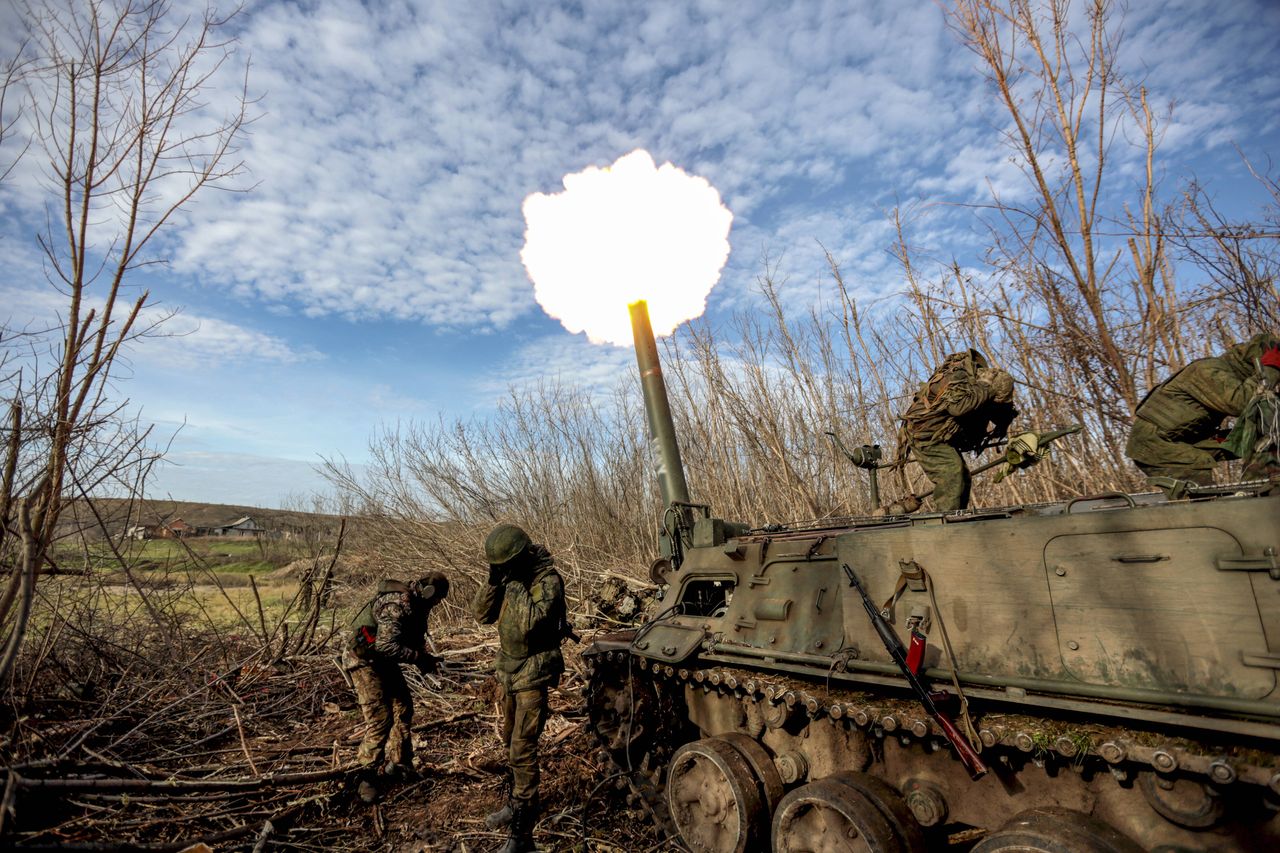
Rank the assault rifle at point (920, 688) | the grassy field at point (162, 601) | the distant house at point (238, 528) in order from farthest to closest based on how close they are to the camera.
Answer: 1. the distant house at point (238, 528)
2. the grassy field at point (162, 601)
3. the assault rifle at point (920, 688)

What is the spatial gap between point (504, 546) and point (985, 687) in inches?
117

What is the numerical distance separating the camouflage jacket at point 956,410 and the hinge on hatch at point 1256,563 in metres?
2.64

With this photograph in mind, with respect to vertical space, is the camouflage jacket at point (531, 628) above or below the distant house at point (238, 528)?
below

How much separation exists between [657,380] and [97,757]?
16.3 ft

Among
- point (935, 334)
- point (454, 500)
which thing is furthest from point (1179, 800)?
point (454, 500)

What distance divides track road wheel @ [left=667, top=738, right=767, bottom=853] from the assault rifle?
49.7 inches

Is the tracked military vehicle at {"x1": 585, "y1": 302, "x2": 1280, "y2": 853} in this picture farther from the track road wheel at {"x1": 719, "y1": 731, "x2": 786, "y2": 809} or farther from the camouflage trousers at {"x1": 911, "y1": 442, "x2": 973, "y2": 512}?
the camouflage trousers at {"x1": 911, "y1": 442, "x2": 973, "y2": 512}

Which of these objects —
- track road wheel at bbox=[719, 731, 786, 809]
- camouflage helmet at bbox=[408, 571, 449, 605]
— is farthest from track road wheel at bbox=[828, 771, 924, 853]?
camouflage helmet at bbox=[408, 571, 449, 605]

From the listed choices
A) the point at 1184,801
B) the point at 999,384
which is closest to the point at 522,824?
the point at 1184,801

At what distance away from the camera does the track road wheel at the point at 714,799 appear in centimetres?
391

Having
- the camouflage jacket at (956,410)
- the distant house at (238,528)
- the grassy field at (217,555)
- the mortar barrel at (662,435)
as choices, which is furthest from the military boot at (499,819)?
the distant house at (238,528)

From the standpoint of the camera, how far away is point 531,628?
4.55 meters

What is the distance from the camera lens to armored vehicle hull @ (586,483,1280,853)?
2523 mm

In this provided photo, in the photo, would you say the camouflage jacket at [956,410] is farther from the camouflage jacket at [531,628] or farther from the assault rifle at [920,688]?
the camouflage jacket at [531,628]
